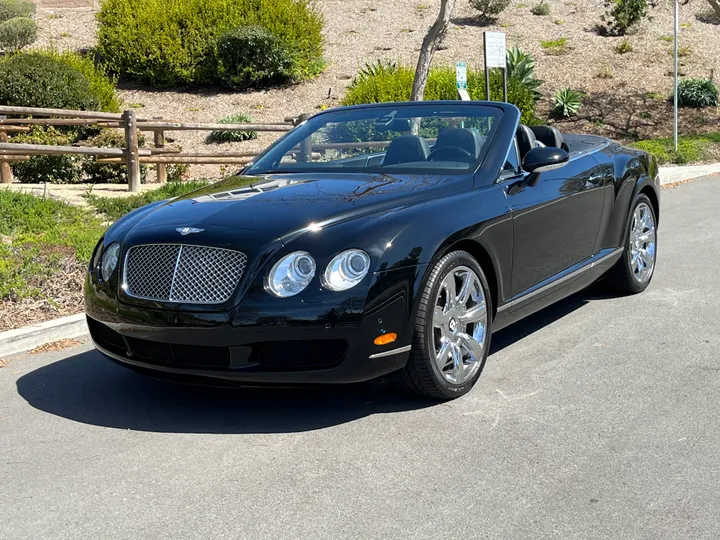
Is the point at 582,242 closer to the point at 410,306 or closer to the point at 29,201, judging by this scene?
the point at 410,306

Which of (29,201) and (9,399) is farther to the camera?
(29,201)

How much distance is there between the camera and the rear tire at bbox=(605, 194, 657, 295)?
6.91 meters

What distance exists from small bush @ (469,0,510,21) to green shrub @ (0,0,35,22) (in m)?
16.2

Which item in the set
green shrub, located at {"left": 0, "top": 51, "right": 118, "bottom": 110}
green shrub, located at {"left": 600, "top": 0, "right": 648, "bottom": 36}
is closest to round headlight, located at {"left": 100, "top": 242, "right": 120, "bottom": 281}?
green shrub, located at {"left": 0, "top": 51, "right": 118, "bottom": 110}

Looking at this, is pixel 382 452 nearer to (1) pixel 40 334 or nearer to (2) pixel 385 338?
(2) pixel 385 338

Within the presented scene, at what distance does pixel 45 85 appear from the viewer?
1719cm

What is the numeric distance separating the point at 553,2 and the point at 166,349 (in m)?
36.7

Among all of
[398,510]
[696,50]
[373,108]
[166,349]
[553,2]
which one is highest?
[553,2]

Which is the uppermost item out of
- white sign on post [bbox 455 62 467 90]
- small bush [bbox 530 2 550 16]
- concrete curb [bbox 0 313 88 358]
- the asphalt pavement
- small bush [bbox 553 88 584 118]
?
small bush [bbox 530 2 550 16]

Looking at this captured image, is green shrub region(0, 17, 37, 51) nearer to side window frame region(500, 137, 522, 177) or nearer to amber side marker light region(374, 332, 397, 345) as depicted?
side window frame region(500, 137, 522, 177)

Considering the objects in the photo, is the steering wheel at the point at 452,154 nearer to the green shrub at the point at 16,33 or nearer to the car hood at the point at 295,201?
the car hood at the point at 295,201

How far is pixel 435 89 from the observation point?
2212 cm

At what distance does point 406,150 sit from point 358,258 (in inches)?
61.2

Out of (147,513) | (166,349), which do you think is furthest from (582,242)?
(147,513)
